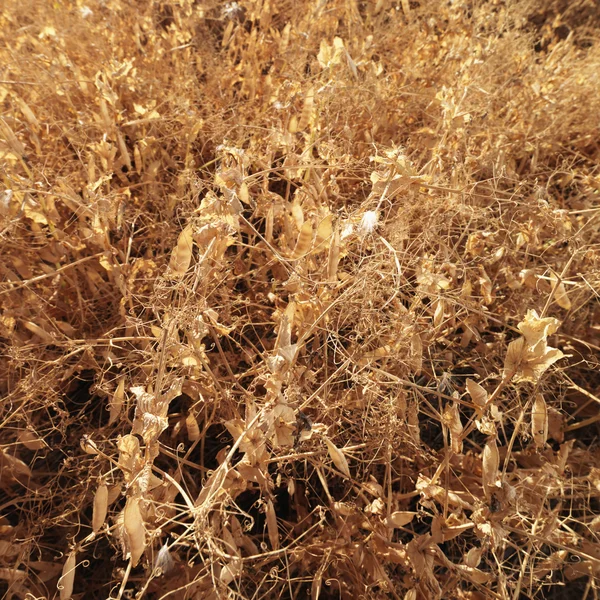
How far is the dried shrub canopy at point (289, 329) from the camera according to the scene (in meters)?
0.71

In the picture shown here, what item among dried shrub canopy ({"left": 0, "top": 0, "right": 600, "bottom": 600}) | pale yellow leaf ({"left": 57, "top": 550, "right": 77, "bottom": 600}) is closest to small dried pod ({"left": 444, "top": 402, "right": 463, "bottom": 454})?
dried shrub canopy ({"left": 0, "top": 0, "right": 600, "bottom": 600})

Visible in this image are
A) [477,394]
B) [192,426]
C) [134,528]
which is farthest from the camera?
[192,426]

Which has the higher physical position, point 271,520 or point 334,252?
point 334,252

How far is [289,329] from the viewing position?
69 centimetres

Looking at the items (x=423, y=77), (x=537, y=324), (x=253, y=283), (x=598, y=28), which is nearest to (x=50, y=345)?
(x=253, y=283)

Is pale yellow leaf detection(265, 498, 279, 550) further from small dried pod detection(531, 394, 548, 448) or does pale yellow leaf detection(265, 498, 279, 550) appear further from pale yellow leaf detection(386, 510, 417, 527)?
small dried pod detection(531, 394, 548, 448)

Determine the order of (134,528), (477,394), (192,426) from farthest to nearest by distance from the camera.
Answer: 1. (192,426)
2. (477,394)
3. (134,528)

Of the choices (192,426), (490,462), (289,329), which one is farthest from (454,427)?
(192,426)

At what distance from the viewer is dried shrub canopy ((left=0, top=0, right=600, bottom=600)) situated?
0.71 meters

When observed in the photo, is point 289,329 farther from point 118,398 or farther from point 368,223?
point 118,398

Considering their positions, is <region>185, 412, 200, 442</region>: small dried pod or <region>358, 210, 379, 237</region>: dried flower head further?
<region>185, 412, 200, 442</region>: small dried pod

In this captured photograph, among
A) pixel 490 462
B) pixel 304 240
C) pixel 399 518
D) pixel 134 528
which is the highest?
pixel 304 240

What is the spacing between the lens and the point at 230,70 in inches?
54.6

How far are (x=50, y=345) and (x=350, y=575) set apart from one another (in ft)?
2.12
